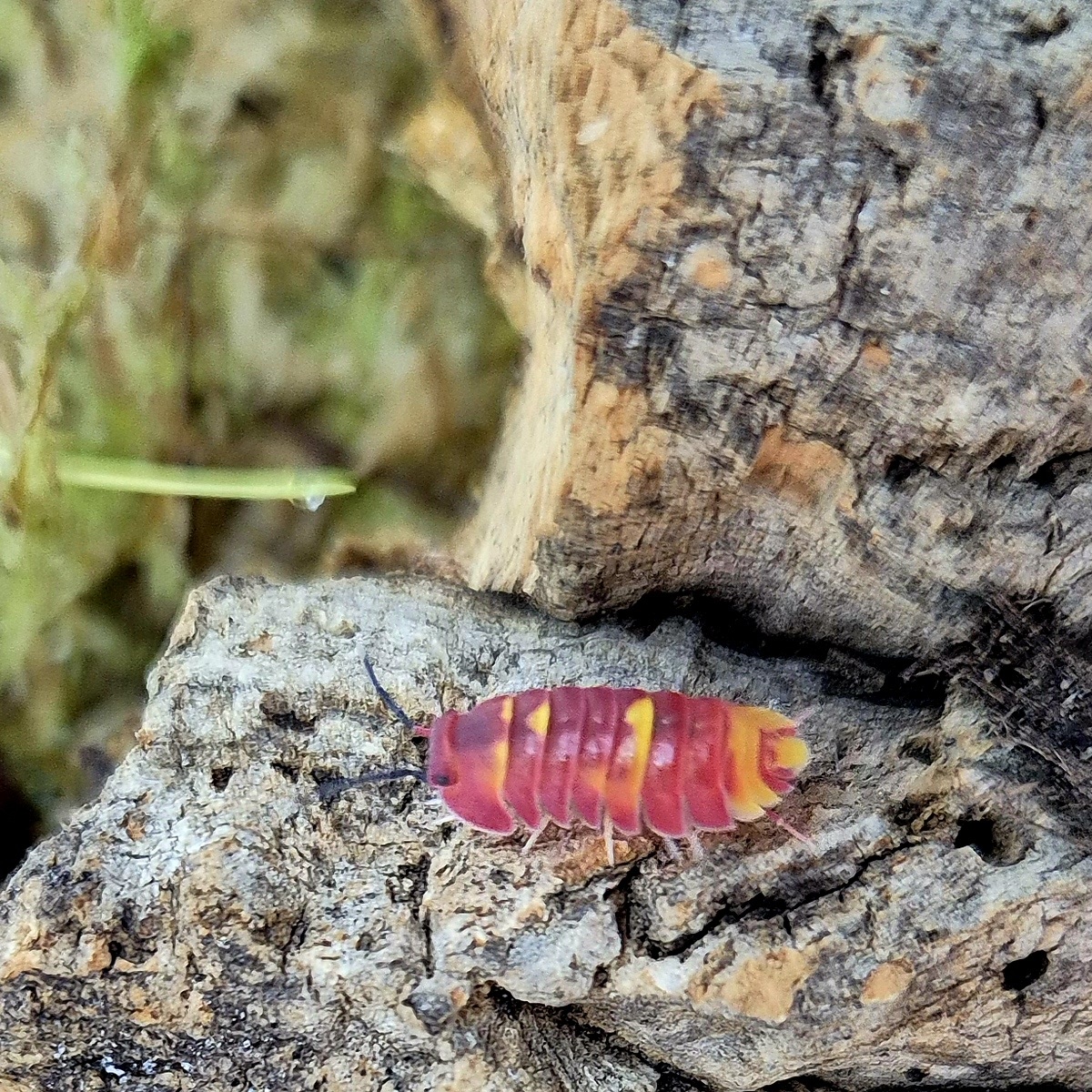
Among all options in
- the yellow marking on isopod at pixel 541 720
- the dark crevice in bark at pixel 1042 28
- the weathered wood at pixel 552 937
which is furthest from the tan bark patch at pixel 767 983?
the dark crevice in bark at pixel 1042 28

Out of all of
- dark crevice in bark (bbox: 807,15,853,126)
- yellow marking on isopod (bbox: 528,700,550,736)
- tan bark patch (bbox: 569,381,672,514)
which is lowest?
yellow marking on isopod (bbox: 528,700,550,736)

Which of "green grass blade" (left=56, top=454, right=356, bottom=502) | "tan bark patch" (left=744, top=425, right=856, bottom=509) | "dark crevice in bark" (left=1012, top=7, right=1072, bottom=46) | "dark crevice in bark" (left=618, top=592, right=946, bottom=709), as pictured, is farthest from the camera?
"green grass blade" (left=56, top=454, right=356, bottom=502)

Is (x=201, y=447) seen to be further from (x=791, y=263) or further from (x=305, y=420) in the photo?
(x=791, y=263)

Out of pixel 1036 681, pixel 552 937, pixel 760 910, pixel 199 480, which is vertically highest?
pixel 1036 681

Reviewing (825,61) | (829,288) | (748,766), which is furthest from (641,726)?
(825,61)

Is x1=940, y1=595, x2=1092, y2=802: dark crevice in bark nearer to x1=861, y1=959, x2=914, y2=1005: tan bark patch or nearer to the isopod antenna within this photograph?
x1=861, y1=959, x2=914, y2=1005: tan bark patch

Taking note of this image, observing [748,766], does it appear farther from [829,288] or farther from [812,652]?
[829,288]

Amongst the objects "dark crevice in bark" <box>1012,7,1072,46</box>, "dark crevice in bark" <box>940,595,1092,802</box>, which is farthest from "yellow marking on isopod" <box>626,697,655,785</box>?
"dark crevice in bark" <box>1012,7,1072,46</box>
